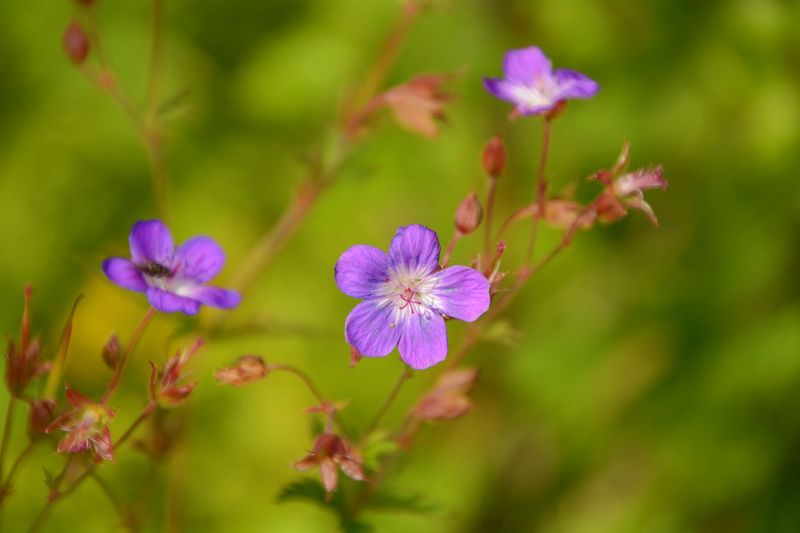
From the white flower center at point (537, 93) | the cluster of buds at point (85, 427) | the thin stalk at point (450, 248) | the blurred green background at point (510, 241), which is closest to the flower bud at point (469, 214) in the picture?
the thin stalk at point (450, 248)

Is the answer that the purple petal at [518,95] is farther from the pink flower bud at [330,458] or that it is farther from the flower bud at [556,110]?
the pink flower bud at [330,458]

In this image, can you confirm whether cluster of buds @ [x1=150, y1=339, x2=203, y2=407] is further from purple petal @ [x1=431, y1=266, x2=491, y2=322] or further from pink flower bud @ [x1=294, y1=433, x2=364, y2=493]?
purple petal @ [x1=431, y1=266, x2=491, y2=322]

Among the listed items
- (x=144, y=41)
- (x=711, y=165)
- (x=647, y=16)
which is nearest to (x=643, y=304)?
(x=711, y=165)

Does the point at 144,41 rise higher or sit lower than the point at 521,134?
higher

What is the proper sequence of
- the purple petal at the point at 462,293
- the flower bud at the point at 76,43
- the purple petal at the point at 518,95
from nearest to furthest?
the purple petal at the point at 462,293, the purple petal at the point at 518,95, the flower bud at the point at 76,43

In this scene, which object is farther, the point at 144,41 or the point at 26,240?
the point at 144,41

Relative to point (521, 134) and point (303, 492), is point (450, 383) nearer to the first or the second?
point (303, 492)

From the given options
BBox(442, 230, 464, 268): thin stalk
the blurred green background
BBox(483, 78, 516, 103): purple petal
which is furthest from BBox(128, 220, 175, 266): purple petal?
the blurred green background
